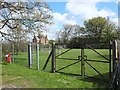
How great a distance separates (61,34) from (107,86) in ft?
276

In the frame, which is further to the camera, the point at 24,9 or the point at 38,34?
the point at 38,34

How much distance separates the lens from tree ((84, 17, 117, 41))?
8063 centimetres

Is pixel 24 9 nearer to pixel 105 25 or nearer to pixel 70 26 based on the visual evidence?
pixel 105 25

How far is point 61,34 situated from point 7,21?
64560 millimetres

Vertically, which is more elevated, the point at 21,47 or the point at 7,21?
the point at 7,21

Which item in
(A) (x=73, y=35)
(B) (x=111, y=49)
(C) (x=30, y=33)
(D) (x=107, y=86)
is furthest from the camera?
(A) (x=73, y=35)

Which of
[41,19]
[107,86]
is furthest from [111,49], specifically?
[41,19]

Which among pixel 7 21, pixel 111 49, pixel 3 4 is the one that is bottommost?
pixel 111 49

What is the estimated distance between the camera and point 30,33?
1167 inches

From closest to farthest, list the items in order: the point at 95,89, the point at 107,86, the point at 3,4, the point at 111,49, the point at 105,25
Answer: the point at 95,89
the point at 107,86
the point at 111,49
the point at 3,4
the point at 105,25

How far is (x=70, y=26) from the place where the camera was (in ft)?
313

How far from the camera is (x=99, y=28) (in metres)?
86.9

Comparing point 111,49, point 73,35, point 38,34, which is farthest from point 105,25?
point 111,49

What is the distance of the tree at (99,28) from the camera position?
80.6 metres
